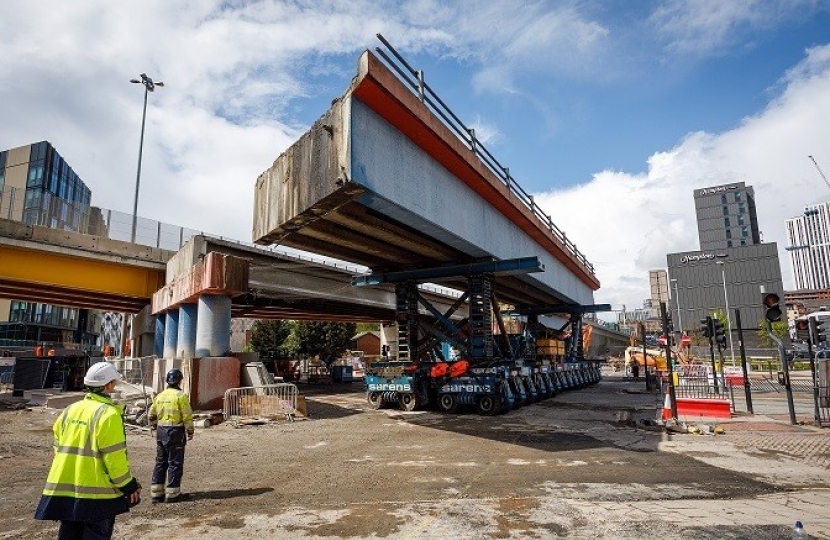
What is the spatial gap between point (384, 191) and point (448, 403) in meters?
9.20

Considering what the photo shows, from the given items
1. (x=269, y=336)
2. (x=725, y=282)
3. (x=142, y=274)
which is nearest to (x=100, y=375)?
(x=142, y=274)

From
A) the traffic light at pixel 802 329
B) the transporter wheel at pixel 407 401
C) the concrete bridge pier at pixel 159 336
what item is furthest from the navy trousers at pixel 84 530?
the concrete bridge pier at pixel 159 336

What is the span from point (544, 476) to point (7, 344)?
2947 inches

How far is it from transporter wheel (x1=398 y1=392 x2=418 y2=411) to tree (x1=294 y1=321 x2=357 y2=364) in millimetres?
32938

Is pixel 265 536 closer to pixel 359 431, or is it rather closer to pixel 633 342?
pixel 359 431

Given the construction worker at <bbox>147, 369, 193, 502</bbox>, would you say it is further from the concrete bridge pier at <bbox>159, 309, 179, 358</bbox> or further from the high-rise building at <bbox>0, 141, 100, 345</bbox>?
the high-rise building at <bbox>0, 141, 100, 345</bbox>

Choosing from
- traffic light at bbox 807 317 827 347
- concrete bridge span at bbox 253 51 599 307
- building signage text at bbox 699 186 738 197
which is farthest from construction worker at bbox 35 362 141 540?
building signage text at bbox 699 186 738 197

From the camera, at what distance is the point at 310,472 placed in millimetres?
7965

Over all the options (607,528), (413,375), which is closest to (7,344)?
(413,375)

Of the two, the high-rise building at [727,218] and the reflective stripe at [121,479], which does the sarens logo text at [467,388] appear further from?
the high-rise building at [727,218]

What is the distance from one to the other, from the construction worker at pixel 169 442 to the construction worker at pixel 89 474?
2.98 meters

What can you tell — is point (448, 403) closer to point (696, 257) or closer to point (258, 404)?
point (258, 404)

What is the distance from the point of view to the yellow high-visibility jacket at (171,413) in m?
6.61

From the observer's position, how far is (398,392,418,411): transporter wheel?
16750mm
